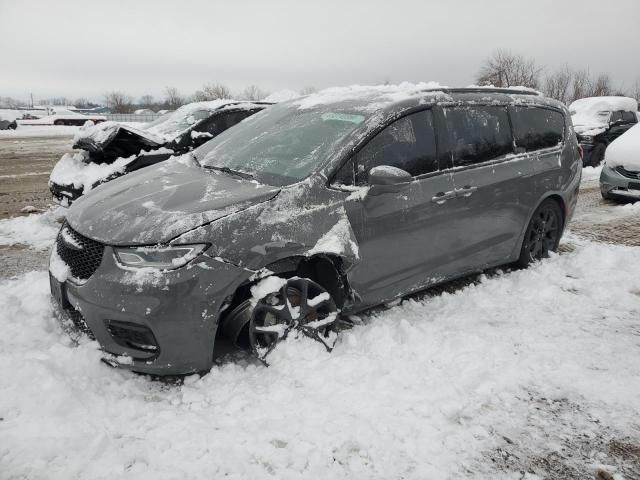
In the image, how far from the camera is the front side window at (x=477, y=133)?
4051 mm

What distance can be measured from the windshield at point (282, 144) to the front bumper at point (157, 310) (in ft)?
2.81

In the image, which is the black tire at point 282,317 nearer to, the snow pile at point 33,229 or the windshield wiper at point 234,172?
the windshield wiper at point 234,172

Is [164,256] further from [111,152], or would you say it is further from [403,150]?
[111,152]

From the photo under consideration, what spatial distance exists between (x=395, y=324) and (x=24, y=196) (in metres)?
7.87

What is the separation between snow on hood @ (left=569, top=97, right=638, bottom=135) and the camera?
13.2 metres

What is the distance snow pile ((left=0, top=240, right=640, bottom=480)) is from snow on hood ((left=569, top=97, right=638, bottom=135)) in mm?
10905

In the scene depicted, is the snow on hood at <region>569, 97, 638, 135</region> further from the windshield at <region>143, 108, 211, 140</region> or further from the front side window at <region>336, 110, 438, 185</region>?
the front side window at <region>336, 110, 438, 185</region>

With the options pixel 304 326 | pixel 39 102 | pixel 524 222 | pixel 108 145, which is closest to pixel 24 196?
pixel 108 145

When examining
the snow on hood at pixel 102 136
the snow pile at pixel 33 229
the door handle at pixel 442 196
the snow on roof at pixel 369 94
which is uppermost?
the snow on roof at pixel 369 94

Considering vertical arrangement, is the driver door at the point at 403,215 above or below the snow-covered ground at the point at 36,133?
above

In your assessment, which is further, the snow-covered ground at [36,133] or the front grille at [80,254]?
the snow-covered ground at [36,133]

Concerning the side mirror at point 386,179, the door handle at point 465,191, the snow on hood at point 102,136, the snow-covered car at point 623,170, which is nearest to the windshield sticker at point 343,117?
the side mirror at point 386,179

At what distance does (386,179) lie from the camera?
332 cm

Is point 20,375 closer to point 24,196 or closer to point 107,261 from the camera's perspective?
point 107,261
